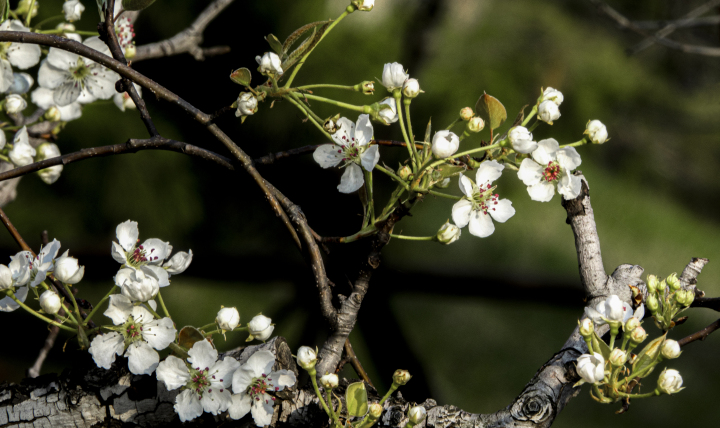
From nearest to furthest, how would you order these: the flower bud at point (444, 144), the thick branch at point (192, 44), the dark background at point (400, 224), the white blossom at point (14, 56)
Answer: the flower bud at point (444, 144) < the white blossom at point (14, 56) < the thick branch at point (192, 44) < the dark background at point (400, 224)

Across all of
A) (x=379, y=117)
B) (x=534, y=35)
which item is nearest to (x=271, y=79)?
(x=379, y=117)

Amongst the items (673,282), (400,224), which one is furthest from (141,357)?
(400,224)

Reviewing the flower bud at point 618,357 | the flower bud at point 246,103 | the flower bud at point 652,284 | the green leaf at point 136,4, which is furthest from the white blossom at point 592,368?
the green leaf at point 136,4

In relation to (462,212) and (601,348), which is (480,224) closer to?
(462,212)

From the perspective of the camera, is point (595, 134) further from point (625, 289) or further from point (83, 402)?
point (83, 402)

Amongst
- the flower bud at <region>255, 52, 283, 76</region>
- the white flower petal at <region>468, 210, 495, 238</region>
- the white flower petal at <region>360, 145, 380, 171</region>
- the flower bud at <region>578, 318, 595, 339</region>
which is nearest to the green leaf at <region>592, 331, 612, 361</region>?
the flower bud at <region>578, 318, 595, 339</region>

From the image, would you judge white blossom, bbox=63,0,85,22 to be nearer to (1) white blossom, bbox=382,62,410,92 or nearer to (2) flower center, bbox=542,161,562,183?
(1) white blossom, bbox=382,62,410,92

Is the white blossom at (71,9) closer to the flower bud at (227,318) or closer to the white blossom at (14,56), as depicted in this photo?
the white blossom at (14,56)
